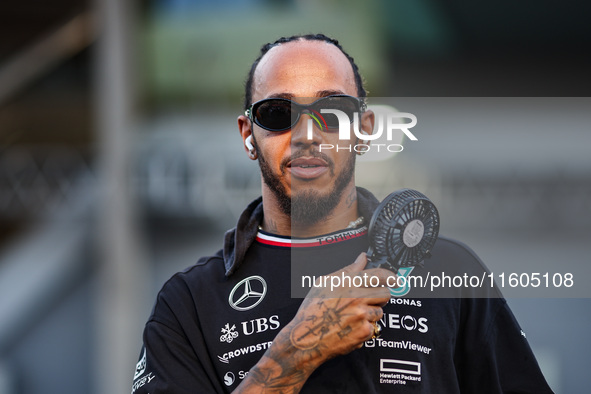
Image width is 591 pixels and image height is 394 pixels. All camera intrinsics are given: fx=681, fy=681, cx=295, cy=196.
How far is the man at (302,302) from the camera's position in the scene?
5.81 feet

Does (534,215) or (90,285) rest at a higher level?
(90,285)

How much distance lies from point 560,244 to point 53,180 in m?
7.17

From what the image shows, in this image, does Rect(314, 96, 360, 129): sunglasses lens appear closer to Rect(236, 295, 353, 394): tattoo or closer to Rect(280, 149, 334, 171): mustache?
Rect(280, 149, 334, 171): mustache

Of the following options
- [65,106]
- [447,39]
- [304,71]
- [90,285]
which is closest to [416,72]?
[447,39]

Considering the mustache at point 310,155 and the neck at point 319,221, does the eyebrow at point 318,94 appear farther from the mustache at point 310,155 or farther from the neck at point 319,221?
the neck at point 319,221

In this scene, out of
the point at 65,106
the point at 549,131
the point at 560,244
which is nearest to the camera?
the point at 560,244

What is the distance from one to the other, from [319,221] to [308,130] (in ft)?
0.89

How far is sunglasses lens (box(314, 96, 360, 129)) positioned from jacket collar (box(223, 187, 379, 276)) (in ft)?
0.81

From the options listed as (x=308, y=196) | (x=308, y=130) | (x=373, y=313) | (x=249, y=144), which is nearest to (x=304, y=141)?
(x=308, y=130)

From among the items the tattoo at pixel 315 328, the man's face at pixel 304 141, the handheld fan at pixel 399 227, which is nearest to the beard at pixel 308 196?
the man's face at pixel 304 141

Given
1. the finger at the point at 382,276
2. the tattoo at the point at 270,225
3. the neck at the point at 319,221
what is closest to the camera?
the finger at the point at 382,276

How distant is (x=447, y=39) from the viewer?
8188 millimetres

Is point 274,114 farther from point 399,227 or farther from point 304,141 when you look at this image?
point 399,227

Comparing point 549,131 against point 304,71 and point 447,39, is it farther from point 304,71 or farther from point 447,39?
point 447,39
